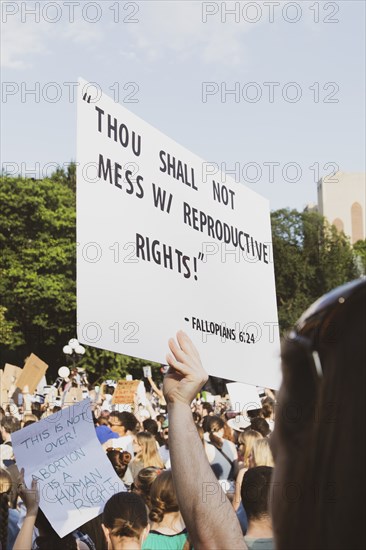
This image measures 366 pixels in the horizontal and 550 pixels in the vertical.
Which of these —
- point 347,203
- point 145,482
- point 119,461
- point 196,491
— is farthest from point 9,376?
point 347,203

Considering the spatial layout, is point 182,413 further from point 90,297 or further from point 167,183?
point 167,183

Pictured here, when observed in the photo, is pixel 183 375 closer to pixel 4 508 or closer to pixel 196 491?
pixel 196 491

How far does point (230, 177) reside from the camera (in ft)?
12.3

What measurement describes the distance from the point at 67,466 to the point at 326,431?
448 cm

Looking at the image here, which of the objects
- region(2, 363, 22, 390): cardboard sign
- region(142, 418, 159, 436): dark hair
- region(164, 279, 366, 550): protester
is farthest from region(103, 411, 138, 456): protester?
region(2, 363, 22, 390): cardboard sign

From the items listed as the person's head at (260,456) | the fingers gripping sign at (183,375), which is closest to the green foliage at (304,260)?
the person's head at (260,456)

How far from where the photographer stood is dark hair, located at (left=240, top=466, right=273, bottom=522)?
4020 millimetres

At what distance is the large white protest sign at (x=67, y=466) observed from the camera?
4555 mm

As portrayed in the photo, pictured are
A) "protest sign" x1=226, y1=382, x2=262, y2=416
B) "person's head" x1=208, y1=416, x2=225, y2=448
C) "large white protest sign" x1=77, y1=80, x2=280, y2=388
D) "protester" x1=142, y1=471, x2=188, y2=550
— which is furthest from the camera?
"protest sign" x1=226, y1=382, x2=262, y2=416

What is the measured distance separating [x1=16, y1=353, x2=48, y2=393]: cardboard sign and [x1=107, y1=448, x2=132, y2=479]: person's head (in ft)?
34.8

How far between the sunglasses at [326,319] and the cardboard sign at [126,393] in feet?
48.1

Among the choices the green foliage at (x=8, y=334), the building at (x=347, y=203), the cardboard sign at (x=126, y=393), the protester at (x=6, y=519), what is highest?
the building at (x=347, y=203)

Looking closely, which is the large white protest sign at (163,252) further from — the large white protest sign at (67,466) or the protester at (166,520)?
the large white protest sign at (67,466)

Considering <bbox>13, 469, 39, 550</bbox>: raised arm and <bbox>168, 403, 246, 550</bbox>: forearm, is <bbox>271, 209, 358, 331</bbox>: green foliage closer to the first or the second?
<bbox>13, 469, 39, 550</bbox>: raised arm
